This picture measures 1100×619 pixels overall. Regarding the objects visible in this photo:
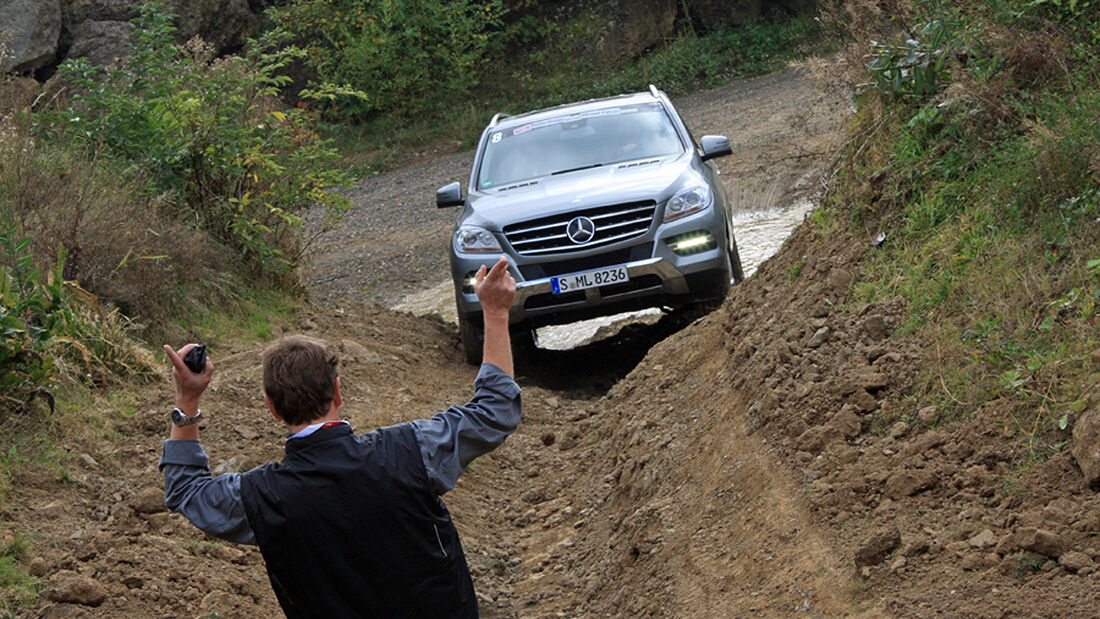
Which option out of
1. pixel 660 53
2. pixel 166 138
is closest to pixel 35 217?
pixel 166 138

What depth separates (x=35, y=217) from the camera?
26.1 feet

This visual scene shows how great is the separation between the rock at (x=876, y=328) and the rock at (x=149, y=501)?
3.43 meters

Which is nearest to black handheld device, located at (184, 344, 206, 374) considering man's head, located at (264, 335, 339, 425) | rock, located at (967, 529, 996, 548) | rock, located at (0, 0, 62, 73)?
man's head, located at (264, 335, 339, 425)

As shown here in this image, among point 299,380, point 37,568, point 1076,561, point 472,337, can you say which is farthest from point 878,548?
point 472,337

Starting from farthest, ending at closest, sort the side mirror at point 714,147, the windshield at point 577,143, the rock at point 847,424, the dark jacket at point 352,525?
the windshield at point 577,143 < the side mirror at point 714,147 < the rock at point 847,424 < the dark jacket at point 352,525

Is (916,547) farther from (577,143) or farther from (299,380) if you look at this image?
(577,143)

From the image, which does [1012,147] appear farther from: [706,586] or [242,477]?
[242,477]

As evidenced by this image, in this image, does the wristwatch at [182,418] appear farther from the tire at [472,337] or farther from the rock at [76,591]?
the tire at [472,337]

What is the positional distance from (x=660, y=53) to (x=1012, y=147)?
23261 millimetres

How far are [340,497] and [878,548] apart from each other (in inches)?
74.1

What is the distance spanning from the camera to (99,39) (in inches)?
1001

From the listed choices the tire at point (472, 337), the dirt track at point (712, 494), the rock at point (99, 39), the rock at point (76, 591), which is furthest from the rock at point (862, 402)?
the rock at point (99, 39)

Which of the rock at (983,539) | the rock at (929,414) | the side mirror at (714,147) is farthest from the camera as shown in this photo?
the side mirror at (714,147)

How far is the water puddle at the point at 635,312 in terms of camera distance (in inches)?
438
